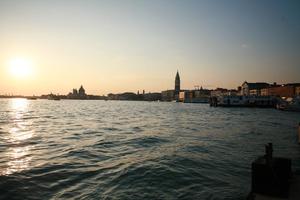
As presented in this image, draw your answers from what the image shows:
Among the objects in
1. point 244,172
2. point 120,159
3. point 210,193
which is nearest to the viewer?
point 210,193

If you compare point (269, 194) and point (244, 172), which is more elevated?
point (269, 194)

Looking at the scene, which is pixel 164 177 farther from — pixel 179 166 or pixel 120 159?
pixel 120 159

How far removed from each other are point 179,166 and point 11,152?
459 inches

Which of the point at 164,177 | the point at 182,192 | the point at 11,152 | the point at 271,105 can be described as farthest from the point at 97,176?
the point at 271,105

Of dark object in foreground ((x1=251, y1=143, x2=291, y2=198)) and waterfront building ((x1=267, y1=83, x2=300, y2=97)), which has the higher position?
waterfront building ((x1=267, y1=83, x2=300, y2=97))

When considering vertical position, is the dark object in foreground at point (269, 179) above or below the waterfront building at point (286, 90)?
below

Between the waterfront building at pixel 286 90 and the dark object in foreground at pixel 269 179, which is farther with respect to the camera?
the waterfront building at pixel 286 90

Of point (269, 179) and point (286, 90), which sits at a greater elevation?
point (286, 90)

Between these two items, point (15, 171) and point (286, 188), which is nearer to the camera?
point (286, 188)

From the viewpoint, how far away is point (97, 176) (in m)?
12.0

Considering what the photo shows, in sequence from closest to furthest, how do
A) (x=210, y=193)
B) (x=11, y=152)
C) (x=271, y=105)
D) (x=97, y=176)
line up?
1. (x=210, y=193)
2. (x=97, y=176)
3. (x=11, y=152)
4. (x=271, y=105)

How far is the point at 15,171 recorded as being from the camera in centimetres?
1256

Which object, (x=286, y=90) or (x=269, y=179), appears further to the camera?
(x=286, y=90)

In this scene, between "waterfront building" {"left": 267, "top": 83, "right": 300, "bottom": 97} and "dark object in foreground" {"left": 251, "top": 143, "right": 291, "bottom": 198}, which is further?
"waterfront building" {"left": 267, "top": 83, "right": 300, "bottom": 97}
